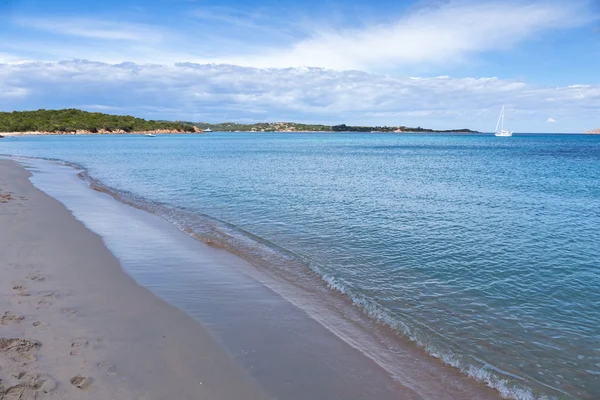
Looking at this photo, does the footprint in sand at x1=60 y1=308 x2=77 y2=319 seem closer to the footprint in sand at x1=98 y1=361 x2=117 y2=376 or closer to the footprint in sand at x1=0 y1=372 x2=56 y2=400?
the footprint in sand at x1=98 y1=361 x2=117 y2=376

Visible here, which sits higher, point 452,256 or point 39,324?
point 39,324

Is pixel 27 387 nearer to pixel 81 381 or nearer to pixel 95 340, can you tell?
pixel 81 381

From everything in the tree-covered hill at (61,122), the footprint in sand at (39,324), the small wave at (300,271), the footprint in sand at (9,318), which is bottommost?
the small wave at (300,271)

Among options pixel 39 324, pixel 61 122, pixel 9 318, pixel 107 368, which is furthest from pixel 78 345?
pixel 61 122

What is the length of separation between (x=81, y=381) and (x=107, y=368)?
0.43 m

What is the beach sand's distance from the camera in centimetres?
519

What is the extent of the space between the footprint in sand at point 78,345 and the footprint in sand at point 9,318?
130 centimetres

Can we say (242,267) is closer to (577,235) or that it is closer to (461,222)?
(461,222)

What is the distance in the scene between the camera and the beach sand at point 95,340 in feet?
17.0

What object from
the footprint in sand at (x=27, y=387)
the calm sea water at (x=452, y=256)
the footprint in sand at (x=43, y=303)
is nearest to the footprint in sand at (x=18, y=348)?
the footprint in sand at (x=27, y=387)

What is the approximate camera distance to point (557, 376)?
21.1 ft

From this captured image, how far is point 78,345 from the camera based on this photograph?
240 inches

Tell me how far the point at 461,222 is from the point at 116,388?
1497 cm

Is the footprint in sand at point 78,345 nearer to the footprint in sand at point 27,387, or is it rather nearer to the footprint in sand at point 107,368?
the footprint in sand at point 107,368
